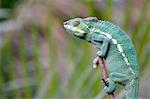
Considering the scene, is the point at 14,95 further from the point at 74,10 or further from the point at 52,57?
the point at 74,10

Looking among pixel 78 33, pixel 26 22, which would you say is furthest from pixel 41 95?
pixel 78 33

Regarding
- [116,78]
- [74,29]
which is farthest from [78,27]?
[116,78]

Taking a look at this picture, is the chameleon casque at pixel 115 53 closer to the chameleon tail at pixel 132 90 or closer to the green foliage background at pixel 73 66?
the chameleon tail at pixel 132 90

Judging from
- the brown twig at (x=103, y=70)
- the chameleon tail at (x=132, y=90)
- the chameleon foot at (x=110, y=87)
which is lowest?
the chameleon tail at (x=132, y=90)

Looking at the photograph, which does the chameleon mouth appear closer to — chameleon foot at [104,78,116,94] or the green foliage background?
chameleon foot at [104,78,116,94]

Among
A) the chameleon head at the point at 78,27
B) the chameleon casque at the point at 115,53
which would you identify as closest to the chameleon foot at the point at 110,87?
the chameleon casque at the point at 115,53

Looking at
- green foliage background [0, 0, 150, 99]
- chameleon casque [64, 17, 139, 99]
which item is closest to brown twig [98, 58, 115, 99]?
chameleon casque [64, 17, 139, 99]

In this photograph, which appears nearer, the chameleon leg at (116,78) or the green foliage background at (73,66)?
the chameleon leg at (116,78)

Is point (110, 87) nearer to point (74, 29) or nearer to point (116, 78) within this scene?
point (116, 78)
